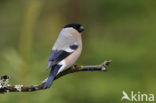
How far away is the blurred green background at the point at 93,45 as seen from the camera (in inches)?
118

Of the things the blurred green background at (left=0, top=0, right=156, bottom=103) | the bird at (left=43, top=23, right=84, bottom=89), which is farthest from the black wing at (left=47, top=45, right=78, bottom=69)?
the blurred green background at (left=0, top=0, right=156, bottom=103)

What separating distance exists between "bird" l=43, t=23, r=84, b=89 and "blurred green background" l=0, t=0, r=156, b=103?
390 mm

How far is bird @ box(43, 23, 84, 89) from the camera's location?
1.94 meters

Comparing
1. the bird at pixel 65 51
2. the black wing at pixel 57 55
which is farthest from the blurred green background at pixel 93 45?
the black wing at pixel 57 55

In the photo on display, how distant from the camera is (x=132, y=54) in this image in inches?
149

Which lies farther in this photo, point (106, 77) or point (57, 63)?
point (106, 77)

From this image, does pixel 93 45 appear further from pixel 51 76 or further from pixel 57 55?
pixel 51 76

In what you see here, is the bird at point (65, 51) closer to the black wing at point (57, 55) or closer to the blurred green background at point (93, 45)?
the black wing at point (57, 55)

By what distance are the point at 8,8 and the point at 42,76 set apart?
1.29 metres

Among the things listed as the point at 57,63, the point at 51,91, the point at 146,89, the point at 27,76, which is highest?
the point at 57,63

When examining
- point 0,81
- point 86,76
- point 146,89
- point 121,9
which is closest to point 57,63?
point 0,81

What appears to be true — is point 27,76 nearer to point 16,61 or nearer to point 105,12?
point 16,61

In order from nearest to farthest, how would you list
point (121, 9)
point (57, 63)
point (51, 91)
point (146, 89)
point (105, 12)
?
point (57, 63) < point (51, 91) < point (146, 89) < point (121, 9) < point (105, 12)

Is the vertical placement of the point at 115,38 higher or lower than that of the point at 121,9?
lower
